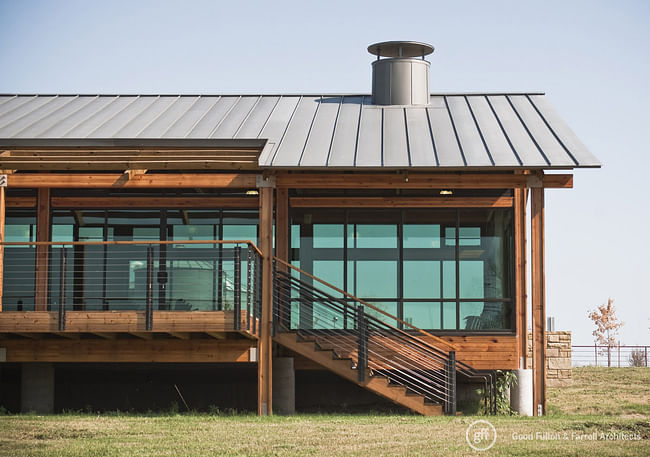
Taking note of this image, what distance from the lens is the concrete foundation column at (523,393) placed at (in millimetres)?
16781

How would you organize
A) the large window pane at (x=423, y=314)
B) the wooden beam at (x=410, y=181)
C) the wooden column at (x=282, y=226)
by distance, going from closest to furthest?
1. the wooden beam at (x=410, y=181)
2. the large window pane at (x=423, y=314)
3. the wooden column at (x=282, y=226)

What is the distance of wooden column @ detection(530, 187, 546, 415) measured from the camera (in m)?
16.8

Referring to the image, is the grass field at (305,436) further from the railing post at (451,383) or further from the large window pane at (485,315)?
the large window pane at (485,315)

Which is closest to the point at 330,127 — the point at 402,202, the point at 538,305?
the point at 402,202

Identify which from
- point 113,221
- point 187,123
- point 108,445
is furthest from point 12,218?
point 108,445

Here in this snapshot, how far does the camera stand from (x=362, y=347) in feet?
54.0

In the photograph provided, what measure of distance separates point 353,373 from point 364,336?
0.67 metres

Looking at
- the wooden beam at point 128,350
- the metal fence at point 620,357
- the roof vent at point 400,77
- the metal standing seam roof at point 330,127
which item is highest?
the roof vent at point 400,77

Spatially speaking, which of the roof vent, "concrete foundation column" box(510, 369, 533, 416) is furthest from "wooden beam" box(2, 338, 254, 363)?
the roof vent

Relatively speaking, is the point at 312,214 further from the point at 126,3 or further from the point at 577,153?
the point at 126,3

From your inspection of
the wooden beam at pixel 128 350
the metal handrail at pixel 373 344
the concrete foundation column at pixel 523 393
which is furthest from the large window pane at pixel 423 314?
the wooden beam at pixel 128 350

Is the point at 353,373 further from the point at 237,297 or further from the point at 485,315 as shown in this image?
the point at 485,315

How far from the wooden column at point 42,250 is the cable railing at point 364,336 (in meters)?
4.41

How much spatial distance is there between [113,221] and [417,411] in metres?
A: 6.98
